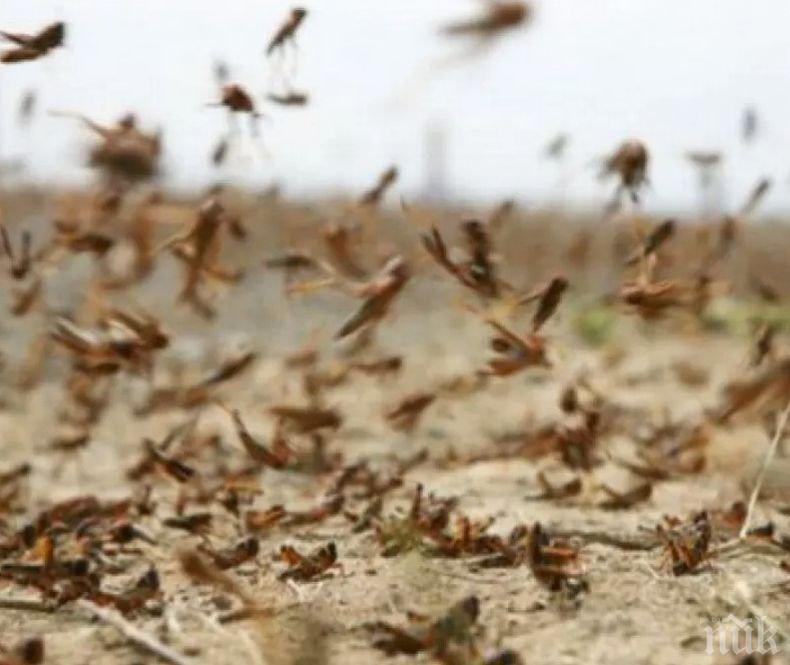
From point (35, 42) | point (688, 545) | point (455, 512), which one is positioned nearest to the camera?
point (688, 545)

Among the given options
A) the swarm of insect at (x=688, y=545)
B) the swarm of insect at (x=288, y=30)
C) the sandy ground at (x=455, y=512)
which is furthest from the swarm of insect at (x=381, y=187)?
the swarm of insect at (x=688, y=545)

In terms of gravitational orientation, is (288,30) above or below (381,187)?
above

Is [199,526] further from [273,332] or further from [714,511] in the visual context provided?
[273,332]

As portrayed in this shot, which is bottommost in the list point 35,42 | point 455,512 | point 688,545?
point 455,512

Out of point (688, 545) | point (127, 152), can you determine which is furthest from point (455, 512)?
point (127, 152)

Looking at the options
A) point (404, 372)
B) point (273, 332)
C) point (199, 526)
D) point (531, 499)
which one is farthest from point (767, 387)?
point (273, 332)

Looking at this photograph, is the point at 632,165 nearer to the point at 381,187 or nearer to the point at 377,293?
the point at 377,293

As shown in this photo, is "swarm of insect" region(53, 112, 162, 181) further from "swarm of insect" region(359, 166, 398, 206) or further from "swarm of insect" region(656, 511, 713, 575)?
"swarm of insect" region(656, 511, 713, 575)

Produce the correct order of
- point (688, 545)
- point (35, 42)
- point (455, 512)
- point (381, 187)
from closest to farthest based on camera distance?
point (688, 545), point (35, 42), point (455, 512), point (381, 187)

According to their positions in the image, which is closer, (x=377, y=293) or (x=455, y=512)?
(x=377, y=293)
